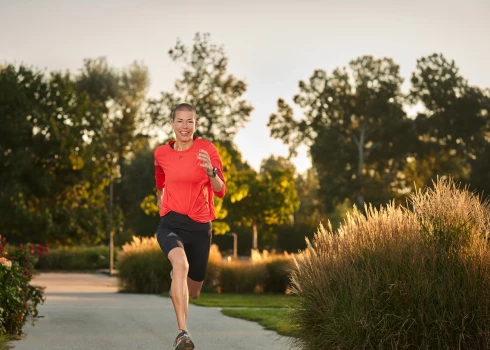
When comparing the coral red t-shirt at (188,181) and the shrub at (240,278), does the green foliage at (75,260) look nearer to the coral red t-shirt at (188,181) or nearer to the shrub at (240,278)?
the shrub at (240,278)

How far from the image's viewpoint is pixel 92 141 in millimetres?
45312

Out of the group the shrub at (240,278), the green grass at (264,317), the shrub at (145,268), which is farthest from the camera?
the shrub at (240,278)

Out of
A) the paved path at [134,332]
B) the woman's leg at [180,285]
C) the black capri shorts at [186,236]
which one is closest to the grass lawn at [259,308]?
the paved path at [134,332]

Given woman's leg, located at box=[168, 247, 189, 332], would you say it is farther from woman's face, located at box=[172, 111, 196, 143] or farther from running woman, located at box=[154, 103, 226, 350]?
woman's face, located at box=[172, 111, 196, 143]

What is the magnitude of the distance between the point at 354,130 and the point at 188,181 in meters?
53.8

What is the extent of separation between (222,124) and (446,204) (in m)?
48.1

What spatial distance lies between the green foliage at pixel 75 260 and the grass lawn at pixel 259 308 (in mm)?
31893

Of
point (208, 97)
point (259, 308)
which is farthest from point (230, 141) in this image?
point (259, 308)

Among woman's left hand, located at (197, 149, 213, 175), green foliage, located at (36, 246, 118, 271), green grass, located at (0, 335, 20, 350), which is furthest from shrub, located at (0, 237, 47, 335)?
green foliage, located at (36, 246, 118, 271)

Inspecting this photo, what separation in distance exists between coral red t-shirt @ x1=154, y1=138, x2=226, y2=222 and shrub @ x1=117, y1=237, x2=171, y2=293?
60.5 feet

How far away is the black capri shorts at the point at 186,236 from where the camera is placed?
8.21m

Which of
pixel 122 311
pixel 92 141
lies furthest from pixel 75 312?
pixel 92 141

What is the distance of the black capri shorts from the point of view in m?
8.21

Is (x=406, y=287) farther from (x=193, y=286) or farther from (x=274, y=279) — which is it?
(x=274, y=279)
